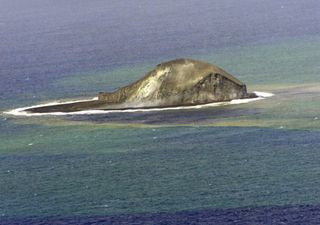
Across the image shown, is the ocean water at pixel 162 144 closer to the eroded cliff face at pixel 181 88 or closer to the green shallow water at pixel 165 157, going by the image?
the green shallow water at pixel 165 157

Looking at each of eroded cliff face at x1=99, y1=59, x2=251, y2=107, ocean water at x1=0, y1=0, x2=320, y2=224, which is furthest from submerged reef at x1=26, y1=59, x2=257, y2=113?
ocean water at x1=0, y1=0, x2=320, y2=224

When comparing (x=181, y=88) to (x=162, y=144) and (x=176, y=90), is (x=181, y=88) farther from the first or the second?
(x=162, y=144)

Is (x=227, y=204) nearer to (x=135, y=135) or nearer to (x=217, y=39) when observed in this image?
(x=135, y=135)

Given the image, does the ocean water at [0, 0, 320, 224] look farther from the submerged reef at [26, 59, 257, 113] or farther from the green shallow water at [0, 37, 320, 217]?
the submerged reef at [26, 59, 257, 113]

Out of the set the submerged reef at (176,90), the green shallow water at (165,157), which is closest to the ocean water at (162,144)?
the green shallow water at (165,157)

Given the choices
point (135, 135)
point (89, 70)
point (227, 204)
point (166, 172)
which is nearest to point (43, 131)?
point (135, 135)

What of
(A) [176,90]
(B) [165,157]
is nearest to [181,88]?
(A) [176,90]
